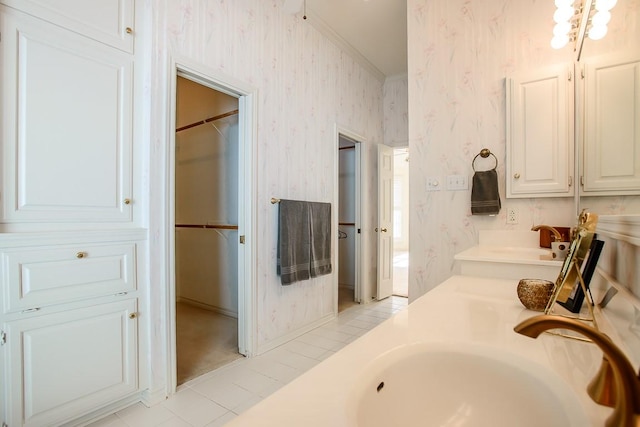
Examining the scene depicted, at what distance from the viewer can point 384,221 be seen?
413 cm

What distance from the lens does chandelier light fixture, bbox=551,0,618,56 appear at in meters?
1.24

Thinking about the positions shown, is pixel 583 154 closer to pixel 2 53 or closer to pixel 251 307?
pixel 251 307

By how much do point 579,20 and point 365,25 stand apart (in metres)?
1.97

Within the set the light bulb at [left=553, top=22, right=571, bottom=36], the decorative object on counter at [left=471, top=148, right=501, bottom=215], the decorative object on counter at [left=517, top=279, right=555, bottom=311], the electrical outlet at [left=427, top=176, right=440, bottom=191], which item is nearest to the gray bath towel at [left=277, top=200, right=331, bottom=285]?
the electrical outlet at [left=427, top=176, right=440, bottom=191]

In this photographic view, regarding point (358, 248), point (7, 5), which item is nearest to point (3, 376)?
point (7, 5)

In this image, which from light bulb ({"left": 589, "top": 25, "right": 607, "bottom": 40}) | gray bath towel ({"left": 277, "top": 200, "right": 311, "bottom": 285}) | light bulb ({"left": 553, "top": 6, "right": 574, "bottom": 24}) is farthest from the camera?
gray bath towel ({"left": 277, "top": 200, "right": 311, "bottom": 285})

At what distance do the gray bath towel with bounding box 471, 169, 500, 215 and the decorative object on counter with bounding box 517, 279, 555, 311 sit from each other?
1.32 metres

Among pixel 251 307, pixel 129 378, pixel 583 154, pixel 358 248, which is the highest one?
pixel 583 154

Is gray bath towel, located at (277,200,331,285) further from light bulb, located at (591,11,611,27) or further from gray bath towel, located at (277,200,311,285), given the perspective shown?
light bulb, located at (591,11,611,27)

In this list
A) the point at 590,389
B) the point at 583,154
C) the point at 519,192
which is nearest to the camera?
the point at 590,389

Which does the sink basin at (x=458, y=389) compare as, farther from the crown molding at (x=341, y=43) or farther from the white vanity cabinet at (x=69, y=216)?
the crown molding at (x=341, y=43)

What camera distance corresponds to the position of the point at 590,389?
500 millimetres

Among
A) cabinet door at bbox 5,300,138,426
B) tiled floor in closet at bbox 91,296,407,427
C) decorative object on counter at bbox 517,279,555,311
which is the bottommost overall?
tiled floor in closet at bbox 91,296,407,427

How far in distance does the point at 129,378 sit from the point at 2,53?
5.53 ft
